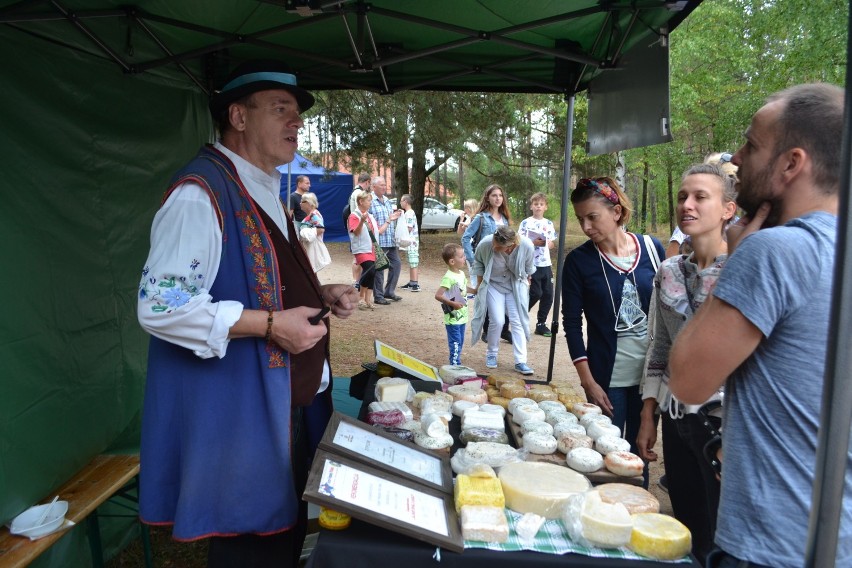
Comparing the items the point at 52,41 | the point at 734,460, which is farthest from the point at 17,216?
the point at 734,460

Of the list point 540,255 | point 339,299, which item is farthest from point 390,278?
point 339,299

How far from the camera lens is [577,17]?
2922 mm

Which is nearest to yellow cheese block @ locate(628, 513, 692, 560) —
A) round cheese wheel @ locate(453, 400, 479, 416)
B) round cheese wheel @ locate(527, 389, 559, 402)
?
round cheese wheel @ locate(453, 400, 479, 416)

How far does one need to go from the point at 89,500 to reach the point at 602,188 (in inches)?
96.1

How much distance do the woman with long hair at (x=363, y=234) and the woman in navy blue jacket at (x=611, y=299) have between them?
19.3ft

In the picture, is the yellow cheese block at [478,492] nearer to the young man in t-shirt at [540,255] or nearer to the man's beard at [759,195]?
the man's beard at [759,195]

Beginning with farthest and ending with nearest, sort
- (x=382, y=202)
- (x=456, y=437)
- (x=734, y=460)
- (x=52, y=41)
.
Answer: (x=382, y=202) < (x=52, y=41) < (x=456, y=437) < (x=734, y=460)

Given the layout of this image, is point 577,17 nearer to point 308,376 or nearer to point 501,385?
point 501,385

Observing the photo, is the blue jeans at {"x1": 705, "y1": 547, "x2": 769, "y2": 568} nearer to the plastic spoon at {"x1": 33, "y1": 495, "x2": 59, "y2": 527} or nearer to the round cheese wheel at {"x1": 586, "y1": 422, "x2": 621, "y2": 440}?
the round cheese wheel at {"x1": 586, "y1": 422, "x2": 621, "y2": 440}

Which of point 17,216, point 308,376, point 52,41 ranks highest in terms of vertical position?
point 52,41

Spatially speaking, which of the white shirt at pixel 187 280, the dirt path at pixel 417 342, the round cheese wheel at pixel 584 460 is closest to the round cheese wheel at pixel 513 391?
the round cheese wheel at pixel 584 460

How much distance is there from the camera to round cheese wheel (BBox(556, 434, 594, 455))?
74.3 inches

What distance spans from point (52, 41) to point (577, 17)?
7.65 ft

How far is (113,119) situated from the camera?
278cm
